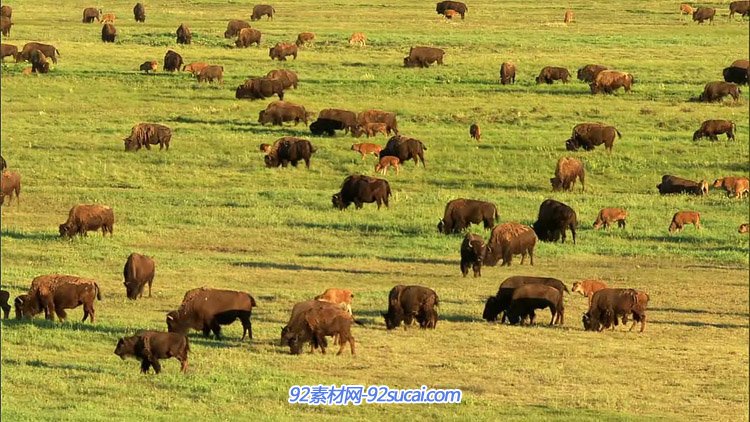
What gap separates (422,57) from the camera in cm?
5731

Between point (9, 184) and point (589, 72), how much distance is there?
73.7 ft

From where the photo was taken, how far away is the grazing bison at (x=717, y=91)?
2009 inches

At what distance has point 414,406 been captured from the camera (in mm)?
21453

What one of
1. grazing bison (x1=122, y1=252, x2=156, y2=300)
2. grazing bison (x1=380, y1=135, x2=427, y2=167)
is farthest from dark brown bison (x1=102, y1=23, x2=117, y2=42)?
grazing bison (x1=122, y1=252, x2=156, y2=300)

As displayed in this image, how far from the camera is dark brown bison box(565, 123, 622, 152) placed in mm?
44281

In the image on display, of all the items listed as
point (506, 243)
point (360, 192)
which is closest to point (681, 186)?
point (360, 192)

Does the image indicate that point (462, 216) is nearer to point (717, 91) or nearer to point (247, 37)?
point (717, 91)

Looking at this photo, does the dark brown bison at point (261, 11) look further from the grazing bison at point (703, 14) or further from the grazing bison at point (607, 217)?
the grazing bison at point (607, 217)

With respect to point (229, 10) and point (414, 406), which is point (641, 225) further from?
point (229, 10)

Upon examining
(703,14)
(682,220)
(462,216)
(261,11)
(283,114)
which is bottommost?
(462,216)

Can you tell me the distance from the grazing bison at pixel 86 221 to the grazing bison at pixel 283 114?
13.4 metres

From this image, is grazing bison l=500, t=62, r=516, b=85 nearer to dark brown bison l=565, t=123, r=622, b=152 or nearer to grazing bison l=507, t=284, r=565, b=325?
dark brown bison l=565, t=123, r=622, b=152

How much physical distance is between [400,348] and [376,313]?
280 cm

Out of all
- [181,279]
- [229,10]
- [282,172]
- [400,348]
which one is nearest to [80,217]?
[181,279]
